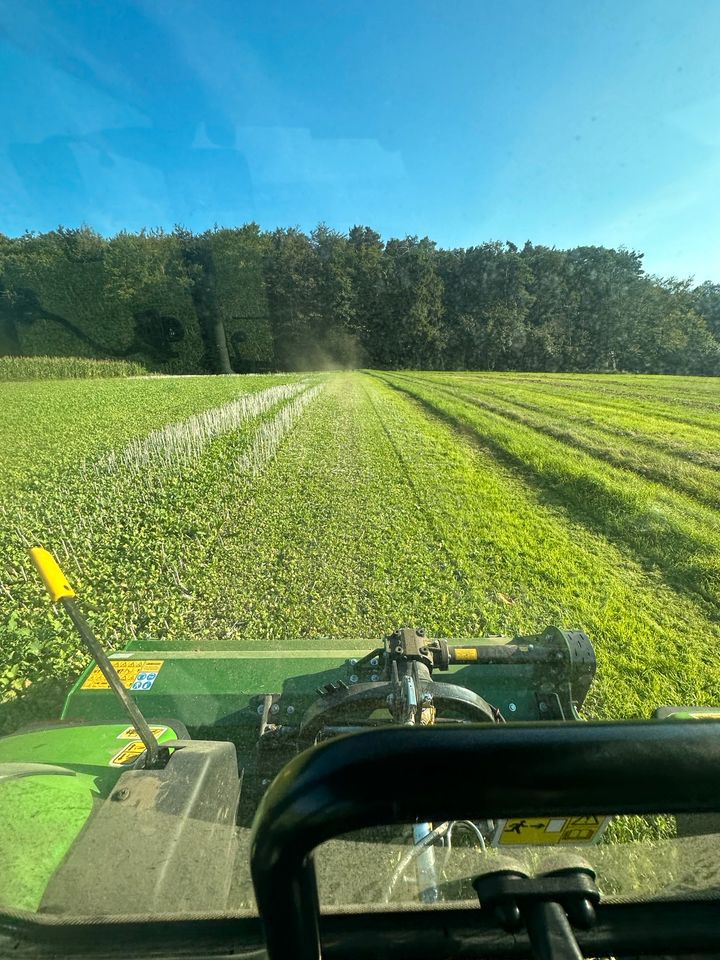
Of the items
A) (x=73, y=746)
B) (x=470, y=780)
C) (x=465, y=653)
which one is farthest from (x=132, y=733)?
(x=470, y=780)

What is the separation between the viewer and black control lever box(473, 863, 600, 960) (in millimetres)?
653

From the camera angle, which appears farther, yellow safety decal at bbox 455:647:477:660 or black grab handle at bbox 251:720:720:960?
yellow safety decal at bbox 455:647:477:660

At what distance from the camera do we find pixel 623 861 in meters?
0.86

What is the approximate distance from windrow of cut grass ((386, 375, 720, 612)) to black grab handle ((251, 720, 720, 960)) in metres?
4.68

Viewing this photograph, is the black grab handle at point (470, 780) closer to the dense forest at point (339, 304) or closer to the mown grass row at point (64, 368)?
the dense forest at point (339, 304)

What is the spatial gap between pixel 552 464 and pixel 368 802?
8398 millimetres

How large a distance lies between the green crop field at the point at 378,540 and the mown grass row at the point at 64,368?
16795 mm

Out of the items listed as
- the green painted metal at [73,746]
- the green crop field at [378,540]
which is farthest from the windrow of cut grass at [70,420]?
the green painted metal at [73,746]

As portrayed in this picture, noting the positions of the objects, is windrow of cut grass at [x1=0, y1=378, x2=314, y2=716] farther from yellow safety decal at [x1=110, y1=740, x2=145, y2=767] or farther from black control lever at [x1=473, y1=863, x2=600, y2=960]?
black control lever at [x1=473, y1=863, x2=600, y2=960]

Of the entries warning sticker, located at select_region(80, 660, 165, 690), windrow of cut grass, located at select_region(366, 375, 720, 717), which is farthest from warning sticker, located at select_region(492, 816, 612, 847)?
windrow of cut grass, located at select_region(366, 375, 720, 717)

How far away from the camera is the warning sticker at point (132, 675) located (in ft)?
8.16

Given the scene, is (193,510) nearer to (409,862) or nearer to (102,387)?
(409,862)

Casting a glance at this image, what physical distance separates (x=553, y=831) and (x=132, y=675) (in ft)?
7.46

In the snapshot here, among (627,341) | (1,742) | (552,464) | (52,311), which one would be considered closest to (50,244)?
(52,311)
